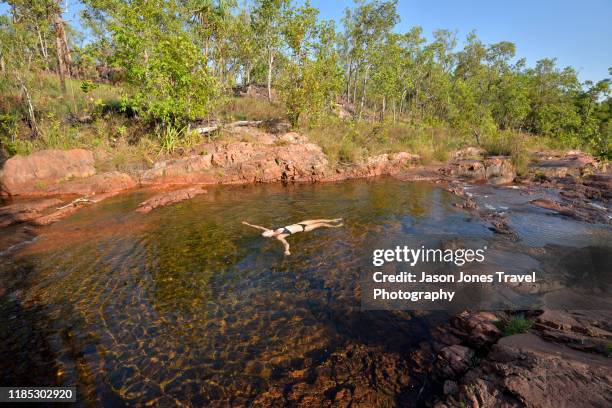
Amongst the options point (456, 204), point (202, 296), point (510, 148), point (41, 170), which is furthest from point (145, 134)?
point (510, 148)

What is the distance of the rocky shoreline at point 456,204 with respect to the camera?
2684mm

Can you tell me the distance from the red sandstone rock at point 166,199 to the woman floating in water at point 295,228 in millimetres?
3809

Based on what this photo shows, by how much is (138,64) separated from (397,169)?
15.4m

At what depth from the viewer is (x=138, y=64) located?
1468 cm

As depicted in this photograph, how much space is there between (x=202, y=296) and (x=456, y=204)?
9.80 m

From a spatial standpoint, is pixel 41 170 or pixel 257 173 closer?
pixel 41 170

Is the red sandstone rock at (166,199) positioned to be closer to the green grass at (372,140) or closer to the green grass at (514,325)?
the green grass at (372,140)

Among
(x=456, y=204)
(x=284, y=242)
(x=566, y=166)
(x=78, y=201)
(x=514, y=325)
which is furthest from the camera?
(x=566, y=166)

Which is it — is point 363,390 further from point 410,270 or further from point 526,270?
point 526,270

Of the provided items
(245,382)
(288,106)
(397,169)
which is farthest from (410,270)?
(288,106)

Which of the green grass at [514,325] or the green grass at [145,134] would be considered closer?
the green grass at [514,325]

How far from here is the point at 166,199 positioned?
11.5 metres

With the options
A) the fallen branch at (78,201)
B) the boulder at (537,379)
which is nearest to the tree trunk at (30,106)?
the fallen branch at (78,201)

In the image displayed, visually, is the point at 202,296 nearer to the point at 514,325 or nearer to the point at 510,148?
the point at 514,325
